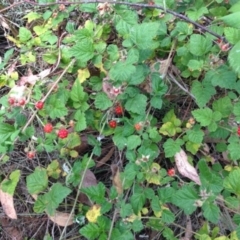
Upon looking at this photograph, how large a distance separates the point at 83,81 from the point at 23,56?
240 millimetres

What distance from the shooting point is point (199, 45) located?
1.34 m

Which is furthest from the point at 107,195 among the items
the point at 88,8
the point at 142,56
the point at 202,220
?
the point at 88,8

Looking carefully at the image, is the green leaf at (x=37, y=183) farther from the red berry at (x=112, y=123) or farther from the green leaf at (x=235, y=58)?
the green leaf at (x=235, y=58)

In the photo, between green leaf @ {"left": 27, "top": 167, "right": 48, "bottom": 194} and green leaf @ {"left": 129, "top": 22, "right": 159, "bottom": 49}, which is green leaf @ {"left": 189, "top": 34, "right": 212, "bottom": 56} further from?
green leaf @ {"left": 27, "top": 167, "right": 48, "bottom": 194}

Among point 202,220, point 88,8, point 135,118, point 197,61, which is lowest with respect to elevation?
point 202,220

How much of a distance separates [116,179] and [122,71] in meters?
0.38

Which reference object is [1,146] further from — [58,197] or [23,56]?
[23,56]

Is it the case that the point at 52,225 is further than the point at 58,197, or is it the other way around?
the point at 52,225

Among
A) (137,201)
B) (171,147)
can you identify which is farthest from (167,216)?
(171,147)

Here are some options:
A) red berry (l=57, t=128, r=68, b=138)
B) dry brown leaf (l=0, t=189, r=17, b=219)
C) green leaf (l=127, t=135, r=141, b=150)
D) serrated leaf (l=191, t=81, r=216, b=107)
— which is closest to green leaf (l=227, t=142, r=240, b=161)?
serrated leaf (l=191, t=81, r=216, b=107)

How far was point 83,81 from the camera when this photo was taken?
1483 millimetres

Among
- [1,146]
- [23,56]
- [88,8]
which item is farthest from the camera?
[23,56]

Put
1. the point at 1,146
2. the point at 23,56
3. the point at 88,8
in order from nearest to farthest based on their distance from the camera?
the point at 1,146
the point at 88,8
the point at 23,56

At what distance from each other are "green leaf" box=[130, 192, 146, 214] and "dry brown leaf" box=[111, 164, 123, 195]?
10cm
